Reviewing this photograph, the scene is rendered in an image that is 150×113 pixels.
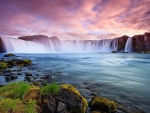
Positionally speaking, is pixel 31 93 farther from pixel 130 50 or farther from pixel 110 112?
pixel 130 50

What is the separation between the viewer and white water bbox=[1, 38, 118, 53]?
66.0m

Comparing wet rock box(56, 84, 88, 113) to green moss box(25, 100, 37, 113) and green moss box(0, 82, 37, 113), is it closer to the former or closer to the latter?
green moss box(25, 100, 37, 113)

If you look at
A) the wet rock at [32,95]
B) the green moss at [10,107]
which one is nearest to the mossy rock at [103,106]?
the wet rock at [32,95]

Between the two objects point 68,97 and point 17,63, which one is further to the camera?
point 17,63

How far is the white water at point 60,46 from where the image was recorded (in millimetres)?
66000

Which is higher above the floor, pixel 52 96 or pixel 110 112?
pixel 52 96

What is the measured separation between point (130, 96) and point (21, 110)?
6170 millimetres

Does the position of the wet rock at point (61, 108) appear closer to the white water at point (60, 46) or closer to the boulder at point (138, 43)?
the white water at point (60, 46)

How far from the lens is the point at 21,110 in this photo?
395 cm

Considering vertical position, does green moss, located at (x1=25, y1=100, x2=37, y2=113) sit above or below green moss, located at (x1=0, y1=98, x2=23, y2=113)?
below

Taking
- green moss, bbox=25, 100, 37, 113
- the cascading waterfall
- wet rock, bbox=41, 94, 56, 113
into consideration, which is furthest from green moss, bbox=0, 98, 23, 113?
the cascading waterfall

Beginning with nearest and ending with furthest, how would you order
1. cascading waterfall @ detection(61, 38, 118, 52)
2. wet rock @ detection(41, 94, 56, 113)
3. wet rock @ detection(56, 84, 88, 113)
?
wet rock @ detection(41, 94, 56, 113) → wet rock @ detection(56, 84, 88, 113) → cascading waterfall @ detection(61, 38, 118, 52)

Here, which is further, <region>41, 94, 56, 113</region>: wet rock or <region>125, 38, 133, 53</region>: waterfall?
<region>125, 38, 133, 53</region>: waterfall

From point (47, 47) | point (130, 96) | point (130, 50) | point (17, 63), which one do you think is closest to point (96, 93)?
point (130, 96)
